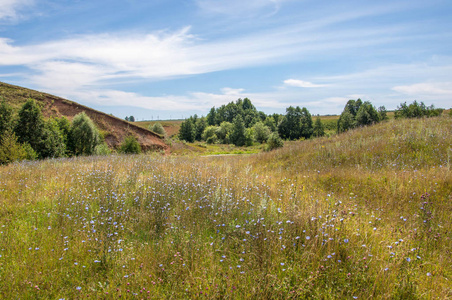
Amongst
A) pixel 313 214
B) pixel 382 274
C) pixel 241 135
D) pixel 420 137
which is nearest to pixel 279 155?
pixel 420 137

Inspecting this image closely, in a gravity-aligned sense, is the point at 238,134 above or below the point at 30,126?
above

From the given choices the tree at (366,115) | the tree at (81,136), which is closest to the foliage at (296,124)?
the tree at (366,115)

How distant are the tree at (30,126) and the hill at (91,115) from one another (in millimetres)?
7631

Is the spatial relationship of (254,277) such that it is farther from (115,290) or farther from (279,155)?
(279,155)

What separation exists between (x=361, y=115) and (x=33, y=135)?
6086 cm

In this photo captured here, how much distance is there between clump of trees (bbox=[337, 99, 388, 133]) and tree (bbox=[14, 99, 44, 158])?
40.1m

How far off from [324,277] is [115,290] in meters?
2.81

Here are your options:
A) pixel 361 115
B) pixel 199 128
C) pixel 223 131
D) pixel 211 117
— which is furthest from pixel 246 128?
pixel 211 117

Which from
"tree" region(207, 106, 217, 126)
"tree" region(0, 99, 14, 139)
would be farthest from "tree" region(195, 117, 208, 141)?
"tree" region(0, 99, 14, 139)

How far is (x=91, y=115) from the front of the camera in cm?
2988

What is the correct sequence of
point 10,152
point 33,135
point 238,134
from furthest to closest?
point 238,134, point 33,135, point 10,152

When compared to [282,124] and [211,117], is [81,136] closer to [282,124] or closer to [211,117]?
[282,124]

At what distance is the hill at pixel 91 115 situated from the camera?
82.0 feet

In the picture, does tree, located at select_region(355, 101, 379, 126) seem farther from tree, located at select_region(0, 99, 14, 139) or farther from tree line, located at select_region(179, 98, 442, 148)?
tree, located at select_region(0, 99, 14, 139)
